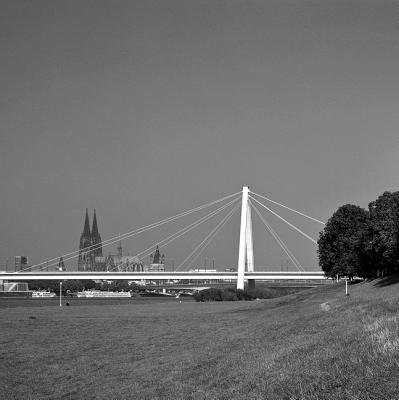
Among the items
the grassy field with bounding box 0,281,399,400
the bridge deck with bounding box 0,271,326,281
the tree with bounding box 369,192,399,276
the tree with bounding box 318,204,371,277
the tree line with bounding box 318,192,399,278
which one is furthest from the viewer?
the bridge deck with bounding box 0,271,326,281

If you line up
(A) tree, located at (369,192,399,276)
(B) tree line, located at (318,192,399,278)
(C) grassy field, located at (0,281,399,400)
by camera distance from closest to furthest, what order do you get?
(C) grassy field, located at (0,281,399,400) < (A) tree, located at (369,192,399,276) < (B) tree line, located at (318,192,399,278)

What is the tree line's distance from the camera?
52975 mm

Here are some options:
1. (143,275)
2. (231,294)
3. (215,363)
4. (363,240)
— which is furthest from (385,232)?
(143,275)

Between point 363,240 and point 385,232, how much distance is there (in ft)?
34.7

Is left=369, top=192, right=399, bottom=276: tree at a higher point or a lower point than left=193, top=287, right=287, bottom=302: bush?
higher

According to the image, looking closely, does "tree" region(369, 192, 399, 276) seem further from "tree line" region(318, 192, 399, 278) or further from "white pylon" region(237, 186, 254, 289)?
"white pylon" region(237, 186, 254, 289)

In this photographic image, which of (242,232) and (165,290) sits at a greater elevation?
(242,232)

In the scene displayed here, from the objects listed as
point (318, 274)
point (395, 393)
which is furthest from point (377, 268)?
point (395, 393)

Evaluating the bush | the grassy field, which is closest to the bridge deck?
the bush

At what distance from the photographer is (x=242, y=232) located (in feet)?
284

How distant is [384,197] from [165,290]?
415 feet

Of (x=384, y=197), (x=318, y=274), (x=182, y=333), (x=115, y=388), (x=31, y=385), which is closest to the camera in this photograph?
(x=115, y=388)

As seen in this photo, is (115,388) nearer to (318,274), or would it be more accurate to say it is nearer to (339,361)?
(339,361)

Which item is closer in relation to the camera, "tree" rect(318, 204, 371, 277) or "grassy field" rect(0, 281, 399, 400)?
"grassy field" rect(0, 281, 399, 400)
